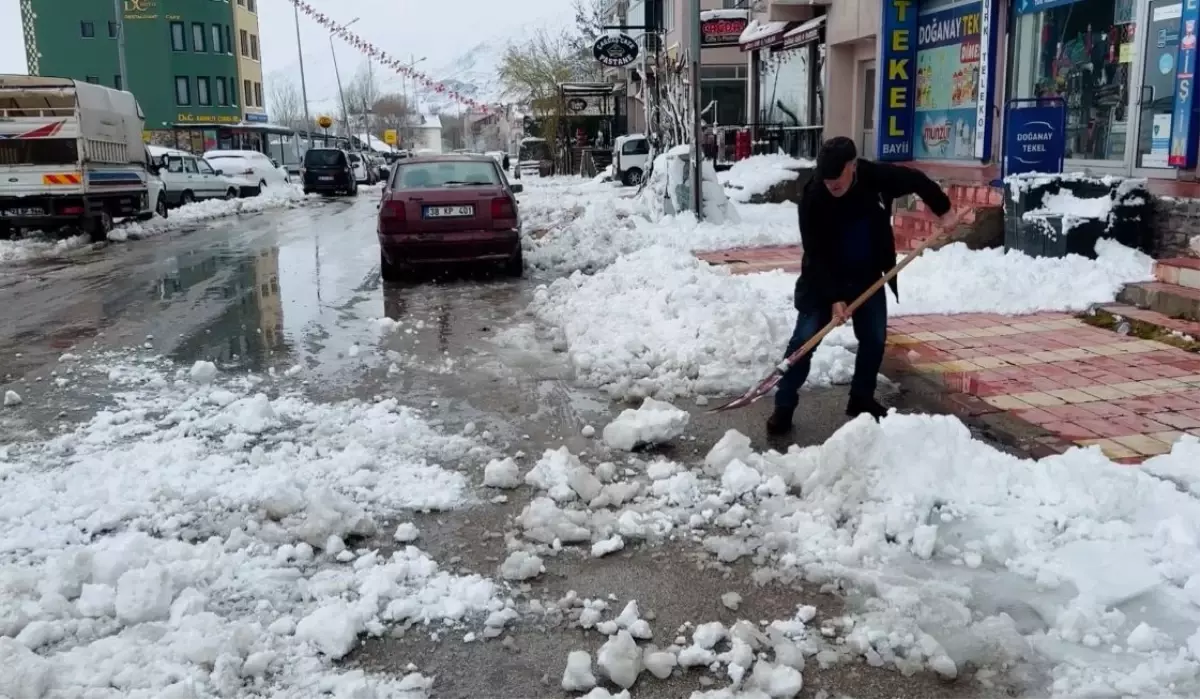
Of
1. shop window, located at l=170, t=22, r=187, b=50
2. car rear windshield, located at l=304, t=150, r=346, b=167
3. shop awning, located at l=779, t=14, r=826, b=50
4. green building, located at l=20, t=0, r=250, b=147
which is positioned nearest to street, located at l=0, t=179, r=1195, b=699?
shop awning, located at l=779, t=14, r=826, b=50

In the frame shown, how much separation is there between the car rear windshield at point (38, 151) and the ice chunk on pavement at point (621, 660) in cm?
1669

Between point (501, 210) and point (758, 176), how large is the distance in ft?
27.8

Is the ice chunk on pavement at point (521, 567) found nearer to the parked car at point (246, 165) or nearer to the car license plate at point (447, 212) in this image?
the car license plate at point (447, 212)

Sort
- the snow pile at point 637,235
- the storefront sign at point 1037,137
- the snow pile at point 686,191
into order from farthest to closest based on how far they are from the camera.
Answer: the snow pile at point 686,191 → the snow pile at point 637,235 → the storefront sign at point 1037,137

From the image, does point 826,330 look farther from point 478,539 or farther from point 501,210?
point 501,210

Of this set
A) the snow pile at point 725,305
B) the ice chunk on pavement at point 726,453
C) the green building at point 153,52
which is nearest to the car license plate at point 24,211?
the snow pile at point 725,305

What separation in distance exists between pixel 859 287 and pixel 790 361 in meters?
0.56

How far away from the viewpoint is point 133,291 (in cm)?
1107

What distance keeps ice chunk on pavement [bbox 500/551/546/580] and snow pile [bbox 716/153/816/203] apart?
588 inches

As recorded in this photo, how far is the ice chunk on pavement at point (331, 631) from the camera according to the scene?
3.12m

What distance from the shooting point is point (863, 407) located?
5484 mm

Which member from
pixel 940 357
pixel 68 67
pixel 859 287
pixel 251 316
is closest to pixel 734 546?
pixel 859 287

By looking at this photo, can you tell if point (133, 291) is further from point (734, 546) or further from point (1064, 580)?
point (1064, 580)

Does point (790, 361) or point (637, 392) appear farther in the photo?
point (637, 392)
